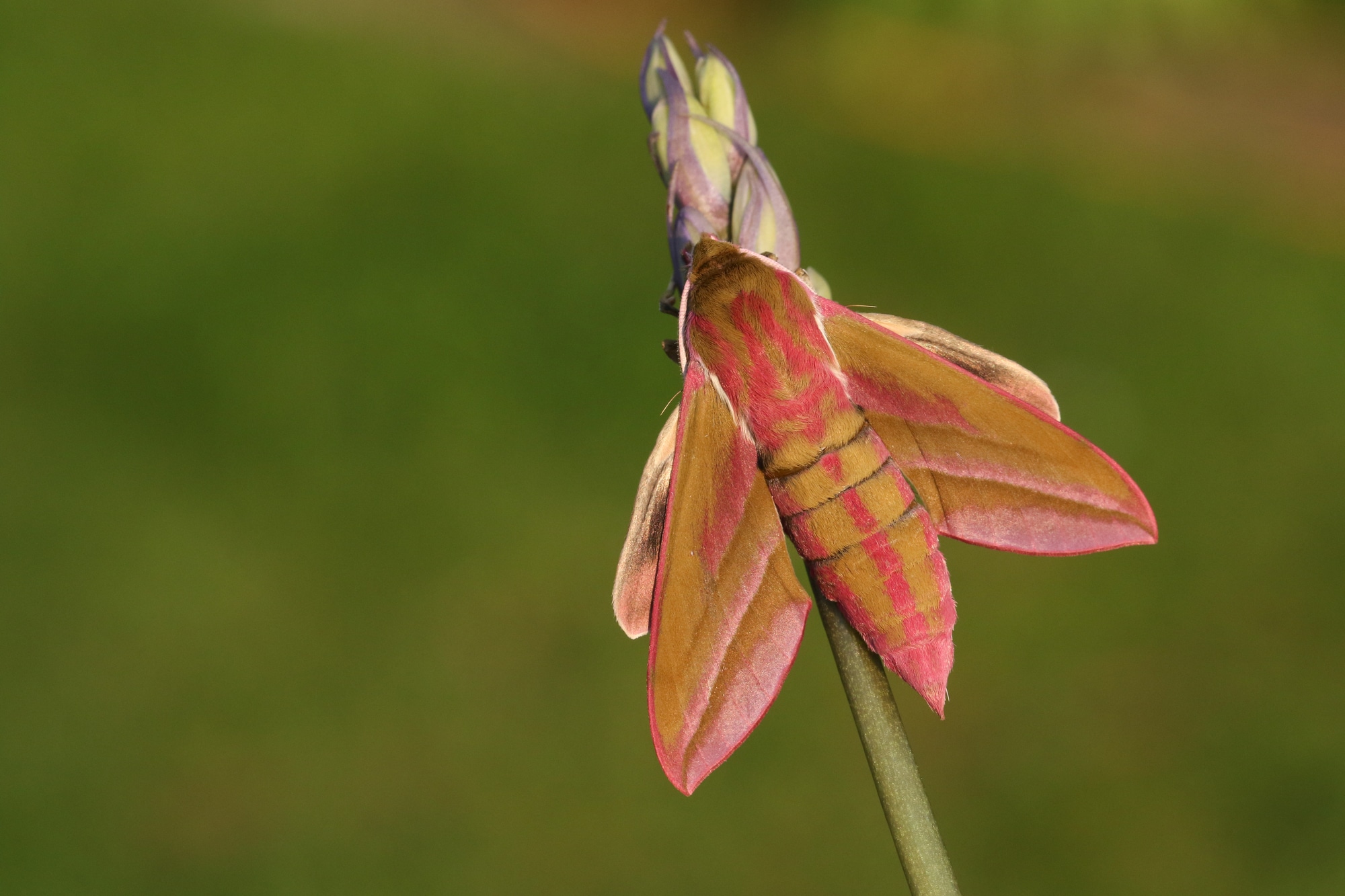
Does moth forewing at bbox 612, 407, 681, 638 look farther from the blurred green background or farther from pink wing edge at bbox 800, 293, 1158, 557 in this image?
the blurred green background

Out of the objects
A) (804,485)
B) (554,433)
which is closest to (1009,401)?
(804,485)

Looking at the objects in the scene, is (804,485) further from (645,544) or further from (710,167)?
(710,167)

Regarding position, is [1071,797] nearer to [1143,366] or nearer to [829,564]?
[1143,366]

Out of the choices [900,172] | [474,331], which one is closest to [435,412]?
[474,331]

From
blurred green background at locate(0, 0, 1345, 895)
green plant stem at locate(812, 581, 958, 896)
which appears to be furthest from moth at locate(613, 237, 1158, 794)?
blurred green background at locate(0, 0, 1345, 895)

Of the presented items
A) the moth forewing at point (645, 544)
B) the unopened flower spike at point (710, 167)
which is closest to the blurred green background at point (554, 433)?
the moth forewing at point (645, 544)

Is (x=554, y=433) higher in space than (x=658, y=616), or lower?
higher
